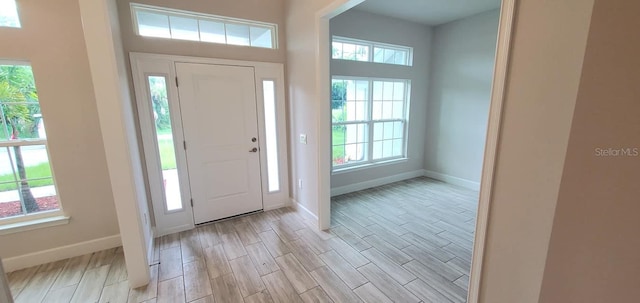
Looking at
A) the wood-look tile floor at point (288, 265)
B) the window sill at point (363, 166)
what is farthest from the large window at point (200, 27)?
the wood-look tile floor at point (288, 265)

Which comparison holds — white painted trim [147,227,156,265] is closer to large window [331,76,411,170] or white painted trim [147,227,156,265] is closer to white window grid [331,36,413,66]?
large window [331,76,411,170]

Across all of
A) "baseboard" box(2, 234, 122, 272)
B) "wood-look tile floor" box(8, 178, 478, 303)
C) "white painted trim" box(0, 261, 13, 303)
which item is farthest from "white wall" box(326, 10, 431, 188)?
"white painted trim" box(0, 261, 13, 303)

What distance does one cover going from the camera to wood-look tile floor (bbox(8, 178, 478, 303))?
188 cm

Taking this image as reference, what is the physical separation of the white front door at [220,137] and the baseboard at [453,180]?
334 centimetres

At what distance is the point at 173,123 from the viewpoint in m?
2.63

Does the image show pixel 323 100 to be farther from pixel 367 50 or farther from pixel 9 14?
pixel 9 14

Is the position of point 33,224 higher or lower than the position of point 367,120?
lower

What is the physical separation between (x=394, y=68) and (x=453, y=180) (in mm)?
2253

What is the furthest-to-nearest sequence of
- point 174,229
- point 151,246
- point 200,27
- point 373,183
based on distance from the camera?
1. point 373,183
2. point 174,229
3. point 200,27
4. point 151,246

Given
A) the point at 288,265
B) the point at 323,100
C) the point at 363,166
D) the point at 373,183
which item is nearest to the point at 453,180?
the point at 373,183

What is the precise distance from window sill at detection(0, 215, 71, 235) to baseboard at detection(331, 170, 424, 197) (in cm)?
309

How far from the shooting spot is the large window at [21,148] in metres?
2.08

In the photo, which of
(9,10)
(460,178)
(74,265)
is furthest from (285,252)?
(460,178)

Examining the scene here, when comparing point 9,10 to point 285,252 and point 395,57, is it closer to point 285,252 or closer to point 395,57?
point 285,252
